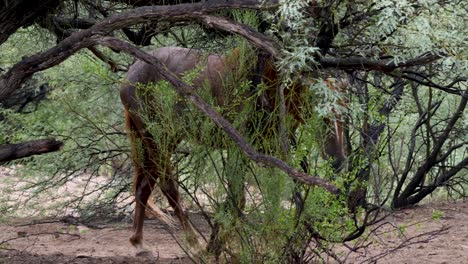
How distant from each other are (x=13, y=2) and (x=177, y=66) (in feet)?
6.04

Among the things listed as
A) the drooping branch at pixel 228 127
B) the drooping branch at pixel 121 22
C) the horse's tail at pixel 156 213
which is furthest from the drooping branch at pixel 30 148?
the horse's tail at pixel 156 213

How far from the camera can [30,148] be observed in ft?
17.6

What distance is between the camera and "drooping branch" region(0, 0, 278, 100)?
17.6 feet

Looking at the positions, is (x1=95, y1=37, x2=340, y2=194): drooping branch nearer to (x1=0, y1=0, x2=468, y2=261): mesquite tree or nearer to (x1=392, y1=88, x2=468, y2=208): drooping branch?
(x1=0, y1=0, x2=468, y2=261): mesquite tree

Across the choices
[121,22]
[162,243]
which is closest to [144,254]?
[162,243]

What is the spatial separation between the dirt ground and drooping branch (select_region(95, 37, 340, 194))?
5.65 ft

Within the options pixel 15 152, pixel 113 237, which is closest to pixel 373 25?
pixel 15 152

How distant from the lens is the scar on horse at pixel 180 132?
5.94m

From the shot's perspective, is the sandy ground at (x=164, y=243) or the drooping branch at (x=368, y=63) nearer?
the drooping branch at (x=368, y=63)

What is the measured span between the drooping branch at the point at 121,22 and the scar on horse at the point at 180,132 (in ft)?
2.00

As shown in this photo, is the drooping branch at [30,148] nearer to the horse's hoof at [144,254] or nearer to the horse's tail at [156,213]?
the horse's hoof at [144,254]

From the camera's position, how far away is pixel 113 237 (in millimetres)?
9344

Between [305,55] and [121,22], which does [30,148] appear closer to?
[121,22]

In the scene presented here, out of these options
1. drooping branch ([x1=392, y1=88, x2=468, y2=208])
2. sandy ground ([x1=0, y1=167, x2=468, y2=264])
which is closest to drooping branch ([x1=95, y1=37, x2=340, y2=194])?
sandy ground ([x1=0, y1=167, x2=468, y2=264])
